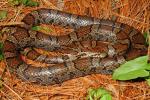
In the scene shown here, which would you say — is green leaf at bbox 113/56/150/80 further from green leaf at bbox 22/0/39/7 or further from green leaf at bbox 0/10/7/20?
green leaf at bbox 22/0/39/7

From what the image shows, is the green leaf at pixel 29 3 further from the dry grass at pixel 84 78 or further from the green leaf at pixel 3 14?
the green leaf at pixel 3 14

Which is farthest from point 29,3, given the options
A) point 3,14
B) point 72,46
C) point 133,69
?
point 133,69

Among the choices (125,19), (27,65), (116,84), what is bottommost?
(116,84)

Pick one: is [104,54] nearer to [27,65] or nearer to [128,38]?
[128,38]

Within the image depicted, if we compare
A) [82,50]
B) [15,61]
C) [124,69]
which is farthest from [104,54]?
[124,69]

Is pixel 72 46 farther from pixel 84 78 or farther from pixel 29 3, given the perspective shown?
pixel 29 3
